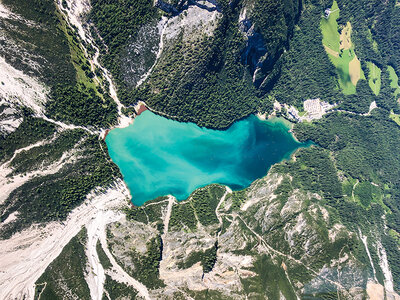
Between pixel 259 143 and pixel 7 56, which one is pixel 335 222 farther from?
pixel 7 56

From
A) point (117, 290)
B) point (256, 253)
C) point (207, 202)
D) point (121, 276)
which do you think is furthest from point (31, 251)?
point (256, 253)

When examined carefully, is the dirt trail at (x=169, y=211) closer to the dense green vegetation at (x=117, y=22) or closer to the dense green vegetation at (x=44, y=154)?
the dense green vegetation at (x=44, y=154)

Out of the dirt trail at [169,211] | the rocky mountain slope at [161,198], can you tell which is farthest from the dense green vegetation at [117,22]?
the dirt trail at [169,211]

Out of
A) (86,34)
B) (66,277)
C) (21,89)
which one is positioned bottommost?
(66,277)

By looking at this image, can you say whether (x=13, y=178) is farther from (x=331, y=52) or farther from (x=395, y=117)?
(x=395, y=117)

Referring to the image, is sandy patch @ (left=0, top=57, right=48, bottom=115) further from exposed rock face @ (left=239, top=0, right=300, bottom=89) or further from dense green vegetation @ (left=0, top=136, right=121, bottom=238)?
exposed rock face @ (left=239, top=0, right=300, bottom=89)

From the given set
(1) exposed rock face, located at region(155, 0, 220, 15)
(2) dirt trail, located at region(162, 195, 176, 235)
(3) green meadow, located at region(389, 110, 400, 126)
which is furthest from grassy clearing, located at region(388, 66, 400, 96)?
(2) dirt trail, located at region(162, 195, 176, 235)
